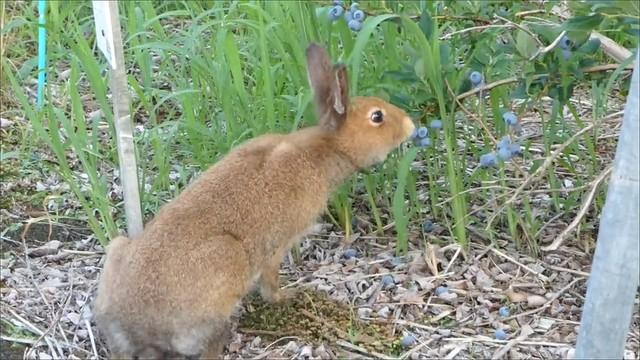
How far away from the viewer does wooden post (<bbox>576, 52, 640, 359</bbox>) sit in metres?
2.83

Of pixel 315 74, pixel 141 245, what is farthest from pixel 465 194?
pixel 141 245

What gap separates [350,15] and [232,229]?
908 millimetres

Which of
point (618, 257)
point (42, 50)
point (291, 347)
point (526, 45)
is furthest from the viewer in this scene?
point (42, 50)

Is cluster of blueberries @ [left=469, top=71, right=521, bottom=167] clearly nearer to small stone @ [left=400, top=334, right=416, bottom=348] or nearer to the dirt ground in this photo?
the dirt ground

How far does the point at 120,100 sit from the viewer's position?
3.79 meters

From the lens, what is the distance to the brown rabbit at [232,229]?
11.1ft

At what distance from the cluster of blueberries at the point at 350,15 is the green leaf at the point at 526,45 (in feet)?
1.86

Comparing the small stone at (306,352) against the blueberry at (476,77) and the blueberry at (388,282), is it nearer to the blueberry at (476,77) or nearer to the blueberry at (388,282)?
the blueberry at (388,282)

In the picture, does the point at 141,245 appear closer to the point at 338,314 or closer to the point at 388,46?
the point at 338,314

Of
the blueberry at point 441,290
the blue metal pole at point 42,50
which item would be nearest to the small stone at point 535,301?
the blueberry at point 441,290

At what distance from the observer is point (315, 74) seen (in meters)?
3.71

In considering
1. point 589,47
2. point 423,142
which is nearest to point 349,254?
point 423,142

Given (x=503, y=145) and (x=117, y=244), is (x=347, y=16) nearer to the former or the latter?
(x=503, y=145)

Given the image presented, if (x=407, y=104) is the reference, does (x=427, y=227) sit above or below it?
below
